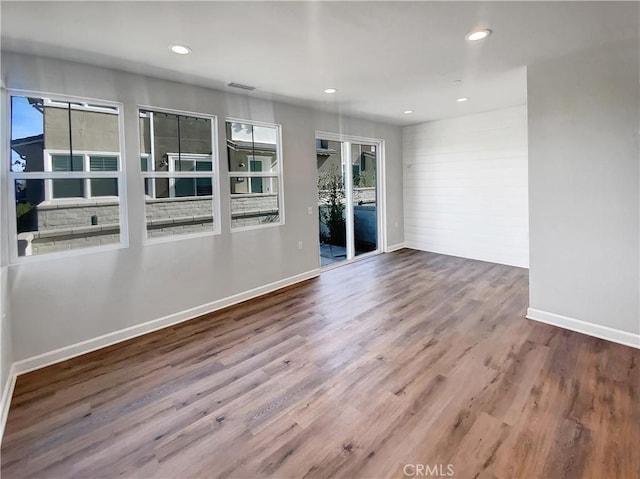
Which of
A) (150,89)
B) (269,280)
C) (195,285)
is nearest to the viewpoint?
(150,89)

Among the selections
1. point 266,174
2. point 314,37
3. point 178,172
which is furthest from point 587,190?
point 178,172

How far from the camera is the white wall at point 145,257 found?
2.75 metres

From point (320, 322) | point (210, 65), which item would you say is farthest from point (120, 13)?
point (320, 322)

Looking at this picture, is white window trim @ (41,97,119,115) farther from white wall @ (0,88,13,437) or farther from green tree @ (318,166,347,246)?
green tree @ (318,166,347,246)

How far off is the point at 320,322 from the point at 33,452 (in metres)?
2.37

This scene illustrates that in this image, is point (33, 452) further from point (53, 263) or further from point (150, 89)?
point (150, 89)

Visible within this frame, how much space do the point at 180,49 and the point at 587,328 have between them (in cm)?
449

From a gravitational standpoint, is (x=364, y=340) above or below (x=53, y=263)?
below

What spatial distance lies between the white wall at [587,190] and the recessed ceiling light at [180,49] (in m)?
3.26

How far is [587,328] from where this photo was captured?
311 cm

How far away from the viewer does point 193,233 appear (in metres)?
3.80

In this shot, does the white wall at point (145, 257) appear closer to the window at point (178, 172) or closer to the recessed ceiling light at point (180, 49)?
the window at point (178, 172)

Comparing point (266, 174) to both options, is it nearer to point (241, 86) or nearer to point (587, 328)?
point (241, 86)

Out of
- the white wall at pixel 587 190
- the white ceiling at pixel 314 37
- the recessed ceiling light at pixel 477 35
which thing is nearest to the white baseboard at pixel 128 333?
the white ceiling at pixel 314 37
